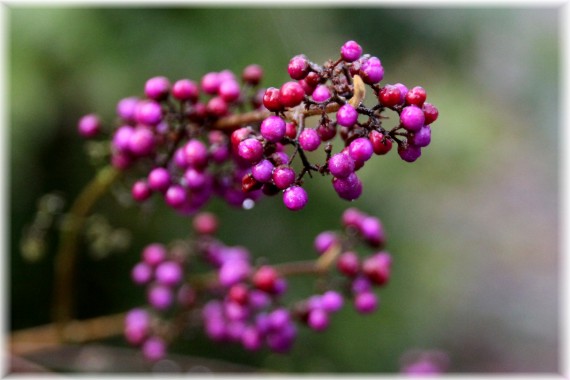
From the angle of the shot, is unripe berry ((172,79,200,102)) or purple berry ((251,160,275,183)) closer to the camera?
purple berry ((251,160,275,183))

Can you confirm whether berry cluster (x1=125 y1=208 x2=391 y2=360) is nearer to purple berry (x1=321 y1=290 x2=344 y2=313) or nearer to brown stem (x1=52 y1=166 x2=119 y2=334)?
purple berry (x1=321 y1=290 x2=344 y2=313)

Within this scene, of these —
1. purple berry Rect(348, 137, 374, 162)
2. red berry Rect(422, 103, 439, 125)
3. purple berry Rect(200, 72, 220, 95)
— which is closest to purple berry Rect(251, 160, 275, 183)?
purple berry Rect(348, 137, 374, 162)

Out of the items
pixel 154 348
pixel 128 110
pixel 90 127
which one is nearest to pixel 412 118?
pixel 128 110

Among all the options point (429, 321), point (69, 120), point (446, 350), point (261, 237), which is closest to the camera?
point (69, 120)

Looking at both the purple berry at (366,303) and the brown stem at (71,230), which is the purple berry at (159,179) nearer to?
the brown stem at (71,230)

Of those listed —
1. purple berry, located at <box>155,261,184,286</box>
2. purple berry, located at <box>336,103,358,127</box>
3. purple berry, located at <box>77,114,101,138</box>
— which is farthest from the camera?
purple berry, located at <box>155,261,184,286</box>

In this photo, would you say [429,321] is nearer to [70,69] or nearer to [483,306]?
[483,306]

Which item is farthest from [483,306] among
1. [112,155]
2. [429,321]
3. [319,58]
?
[112,155]

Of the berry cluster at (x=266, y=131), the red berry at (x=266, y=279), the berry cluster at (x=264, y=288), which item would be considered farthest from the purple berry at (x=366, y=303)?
the berry cluster at (x=266, y=131)
